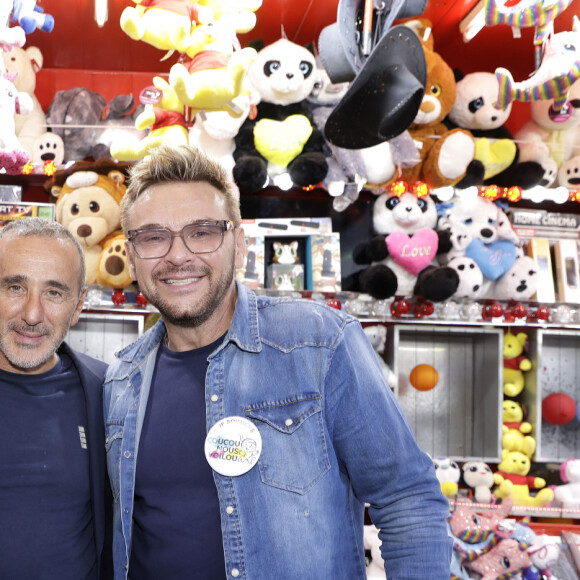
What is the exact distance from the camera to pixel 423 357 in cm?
398

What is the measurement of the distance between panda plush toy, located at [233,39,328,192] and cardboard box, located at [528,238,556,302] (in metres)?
1.36

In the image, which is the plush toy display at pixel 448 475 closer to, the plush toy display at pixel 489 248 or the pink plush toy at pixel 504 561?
the pink plush toy at pixel 504 561

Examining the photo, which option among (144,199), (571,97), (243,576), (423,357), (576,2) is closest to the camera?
(243,576)

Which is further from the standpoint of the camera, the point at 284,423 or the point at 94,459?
the point at 94,459

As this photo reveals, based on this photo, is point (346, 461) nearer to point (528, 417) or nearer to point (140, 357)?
point (140, 357)

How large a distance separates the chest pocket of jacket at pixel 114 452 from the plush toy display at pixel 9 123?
147 centimetres

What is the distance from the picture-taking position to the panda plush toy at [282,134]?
3.21 meters

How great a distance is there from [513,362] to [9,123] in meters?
2.83

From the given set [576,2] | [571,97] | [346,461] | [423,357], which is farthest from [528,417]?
[346,461]

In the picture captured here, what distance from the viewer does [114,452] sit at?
1481 mm

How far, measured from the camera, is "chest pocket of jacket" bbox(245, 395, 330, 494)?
1.29 metres

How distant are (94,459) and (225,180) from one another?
0.73 m

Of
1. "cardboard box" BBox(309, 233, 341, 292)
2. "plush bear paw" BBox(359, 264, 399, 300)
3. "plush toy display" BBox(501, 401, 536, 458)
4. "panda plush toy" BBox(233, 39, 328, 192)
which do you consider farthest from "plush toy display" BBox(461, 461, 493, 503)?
"panda plush toy" BBox(233, 39, 328, 192)

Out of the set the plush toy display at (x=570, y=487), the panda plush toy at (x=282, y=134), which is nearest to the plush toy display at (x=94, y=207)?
the panda plush toy at (x=282, y=134)
